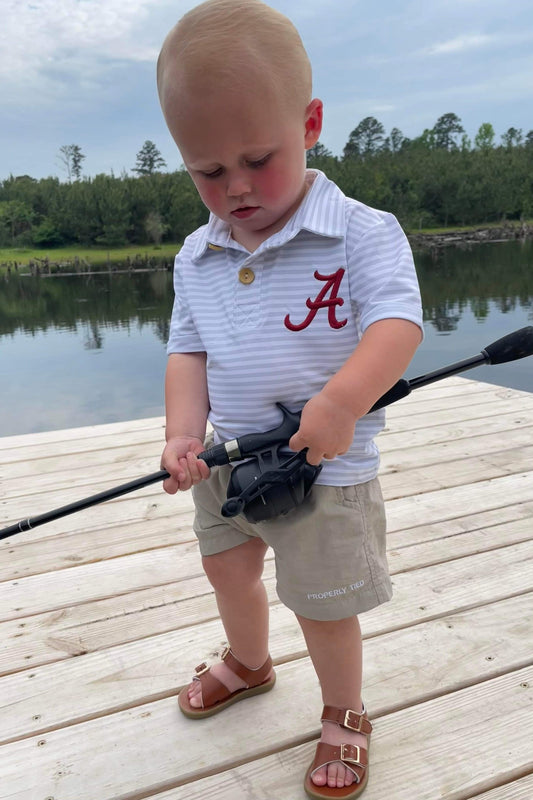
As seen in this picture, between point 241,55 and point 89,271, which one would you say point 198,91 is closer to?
point 241,55

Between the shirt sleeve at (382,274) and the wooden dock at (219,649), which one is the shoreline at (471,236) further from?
the shirt sleeve at (382,274)

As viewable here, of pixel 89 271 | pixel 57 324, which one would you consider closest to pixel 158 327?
pixel 57 324

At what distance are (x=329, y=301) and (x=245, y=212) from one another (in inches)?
7.2

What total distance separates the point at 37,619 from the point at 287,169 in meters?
1.21

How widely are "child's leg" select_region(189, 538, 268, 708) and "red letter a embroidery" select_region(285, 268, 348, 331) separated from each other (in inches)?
17.1

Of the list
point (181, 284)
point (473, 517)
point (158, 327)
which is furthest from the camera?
point (158, 327)

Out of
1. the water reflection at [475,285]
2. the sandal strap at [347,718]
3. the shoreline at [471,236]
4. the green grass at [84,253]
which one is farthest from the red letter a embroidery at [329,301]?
the shoreline at [471,236]

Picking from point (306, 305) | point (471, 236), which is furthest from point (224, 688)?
point (471, 236)

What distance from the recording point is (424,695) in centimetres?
140

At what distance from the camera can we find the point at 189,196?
28.8m

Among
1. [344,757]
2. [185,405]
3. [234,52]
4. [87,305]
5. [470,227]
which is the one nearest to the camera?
[234,52]

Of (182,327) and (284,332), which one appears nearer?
(284,332)

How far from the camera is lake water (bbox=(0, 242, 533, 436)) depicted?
8.30 m

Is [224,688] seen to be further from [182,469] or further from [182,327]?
[182,327]
